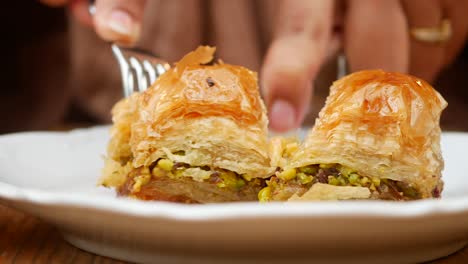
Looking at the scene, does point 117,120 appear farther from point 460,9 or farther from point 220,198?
point 460,9

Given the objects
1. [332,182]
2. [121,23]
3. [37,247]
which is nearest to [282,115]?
[121,23]

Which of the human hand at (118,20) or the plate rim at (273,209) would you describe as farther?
the human hand at (118,20)

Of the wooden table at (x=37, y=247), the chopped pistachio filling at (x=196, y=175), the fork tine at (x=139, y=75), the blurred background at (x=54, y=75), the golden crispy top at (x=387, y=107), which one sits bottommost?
the blurred background at (x=54, y=75)

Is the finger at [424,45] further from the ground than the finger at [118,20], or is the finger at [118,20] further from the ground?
the finger at [118,20]

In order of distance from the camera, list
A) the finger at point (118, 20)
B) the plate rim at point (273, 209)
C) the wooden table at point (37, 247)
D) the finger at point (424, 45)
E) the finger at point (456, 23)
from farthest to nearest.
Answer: the finger at point (456, 23) → the finger at point (424, 45) → the finger at point (118, 20) → the wooden table at point (37, 247) → the plate rim at point (273, 209)

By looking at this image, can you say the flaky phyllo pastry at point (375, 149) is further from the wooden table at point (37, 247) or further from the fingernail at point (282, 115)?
the fingernail at point (282, 115)

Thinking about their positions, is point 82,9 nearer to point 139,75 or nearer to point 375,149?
point 139,75

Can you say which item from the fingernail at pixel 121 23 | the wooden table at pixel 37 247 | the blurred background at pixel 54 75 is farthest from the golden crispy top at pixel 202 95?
the blurred background at pixel 54 75

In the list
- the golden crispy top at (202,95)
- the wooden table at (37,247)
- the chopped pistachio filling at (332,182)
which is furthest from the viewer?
the golden crispy top at (202,95)

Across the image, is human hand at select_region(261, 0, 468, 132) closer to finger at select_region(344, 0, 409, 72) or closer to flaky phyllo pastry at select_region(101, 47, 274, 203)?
finger at select_region(344, 0, 409, 72)
